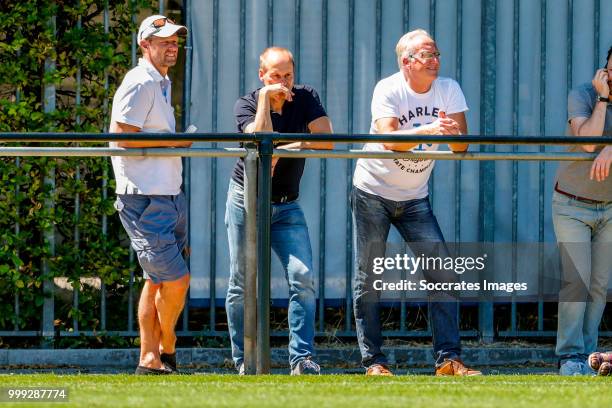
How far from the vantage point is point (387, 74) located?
9141mm

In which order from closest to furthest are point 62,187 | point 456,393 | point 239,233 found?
1. point 456,393
2. point 239,233
3. point 62,187

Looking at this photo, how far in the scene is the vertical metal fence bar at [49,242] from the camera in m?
8.83

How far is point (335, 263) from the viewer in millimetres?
9102

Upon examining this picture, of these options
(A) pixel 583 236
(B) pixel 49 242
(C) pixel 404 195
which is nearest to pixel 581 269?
(A) pixel 583 236

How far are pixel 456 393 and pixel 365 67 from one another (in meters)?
3.51

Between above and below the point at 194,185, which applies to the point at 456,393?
below

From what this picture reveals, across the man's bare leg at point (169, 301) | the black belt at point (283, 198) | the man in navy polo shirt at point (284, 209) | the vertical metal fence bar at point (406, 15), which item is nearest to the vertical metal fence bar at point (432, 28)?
the vertical metal fence bar at point (406, 15)

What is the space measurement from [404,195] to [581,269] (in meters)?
0.95

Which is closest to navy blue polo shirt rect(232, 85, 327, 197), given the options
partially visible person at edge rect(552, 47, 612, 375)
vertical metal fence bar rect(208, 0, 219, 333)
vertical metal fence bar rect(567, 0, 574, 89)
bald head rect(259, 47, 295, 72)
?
bald head rect(259, 47, 295, 72)

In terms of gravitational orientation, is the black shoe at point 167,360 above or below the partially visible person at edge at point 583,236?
below

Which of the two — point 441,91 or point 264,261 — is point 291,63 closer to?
point 441,91

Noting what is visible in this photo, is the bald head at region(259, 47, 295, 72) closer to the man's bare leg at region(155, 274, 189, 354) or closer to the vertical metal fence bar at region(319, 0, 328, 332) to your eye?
the man's bare leg at region(155, 274, 189, 354)

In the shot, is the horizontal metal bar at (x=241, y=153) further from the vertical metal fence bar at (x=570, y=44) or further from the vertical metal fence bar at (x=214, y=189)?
the vertical metal fence bar at (x=570, y=44)

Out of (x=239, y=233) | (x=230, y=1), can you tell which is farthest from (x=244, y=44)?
(x=239, y=233)
